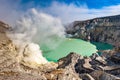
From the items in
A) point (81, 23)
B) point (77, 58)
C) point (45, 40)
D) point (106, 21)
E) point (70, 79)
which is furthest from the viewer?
point (81, 23)

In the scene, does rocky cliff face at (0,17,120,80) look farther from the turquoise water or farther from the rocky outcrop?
the turquoise water

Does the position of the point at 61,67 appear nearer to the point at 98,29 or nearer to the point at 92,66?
the point at 92,66

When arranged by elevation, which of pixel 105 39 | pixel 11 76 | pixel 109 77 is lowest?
pixel 105 39

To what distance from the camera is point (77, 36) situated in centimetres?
8769

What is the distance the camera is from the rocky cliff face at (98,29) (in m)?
80.8

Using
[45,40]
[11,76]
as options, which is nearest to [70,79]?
[11,76]

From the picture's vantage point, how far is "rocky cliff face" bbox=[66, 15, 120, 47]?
80.8 metres

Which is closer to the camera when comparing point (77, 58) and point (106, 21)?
point (77, 58)

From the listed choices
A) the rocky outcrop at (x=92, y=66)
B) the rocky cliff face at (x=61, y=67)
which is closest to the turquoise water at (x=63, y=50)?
the rocky cliff face at (x=61, y=67)

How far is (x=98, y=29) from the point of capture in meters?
88.8

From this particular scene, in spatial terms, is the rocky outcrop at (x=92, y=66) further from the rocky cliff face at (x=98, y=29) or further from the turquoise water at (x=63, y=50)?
the rocky cliff face at (x=98, y=29)

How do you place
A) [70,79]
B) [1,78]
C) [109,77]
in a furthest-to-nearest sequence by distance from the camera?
1. [109,77]
2. [70,79]
3. [1,78]

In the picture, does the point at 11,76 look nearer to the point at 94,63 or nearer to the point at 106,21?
the point at 94,63

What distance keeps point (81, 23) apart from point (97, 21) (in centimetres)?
659
